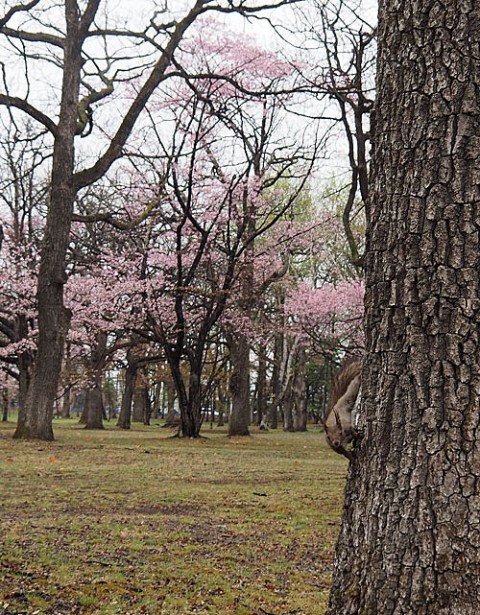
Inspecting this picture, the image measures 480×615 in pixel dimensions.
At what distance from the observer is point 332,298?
24938mm

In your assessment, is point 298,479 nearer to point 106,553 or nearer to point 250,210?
point 106,553

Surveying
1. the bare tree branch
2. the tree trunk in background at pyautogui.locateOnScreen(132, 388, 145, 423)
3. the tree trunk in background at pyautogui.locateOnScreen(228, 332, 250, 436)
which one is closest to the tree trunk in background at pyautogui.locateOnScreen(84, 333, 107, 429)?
the tree trunk in background at pyautogui.locateOnScreen(228, 332, 250, 436)

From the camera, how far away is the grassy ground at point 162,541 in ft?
10.3

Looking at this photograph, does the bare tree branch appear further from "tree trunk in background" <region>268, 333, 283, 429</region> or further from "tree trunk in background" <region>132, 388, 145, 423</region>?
"tree trunk in background" <region>132, 388, 145, 423</region>

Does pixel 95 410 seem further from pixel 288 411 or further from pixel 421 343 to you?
pixel 421 343

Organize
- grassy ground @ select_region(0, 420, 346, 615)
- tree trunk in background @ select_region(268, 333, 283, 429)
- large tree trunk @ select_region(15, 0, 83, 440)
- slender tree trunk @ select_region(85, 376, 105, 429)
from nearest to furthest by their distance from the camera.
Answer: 1. grassy ground @ select_region(0, 420, 346, 615)
2. large tree trunk @ select_region(15, 0, 83, 440)
3. slender tree trunk @ select_region(85, 376, 105, 429)
4. tree trunk in background @ select_region(268, 333, 283, 429)

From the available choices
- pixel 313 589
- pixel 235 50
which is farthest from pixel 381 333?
pixel 235 50

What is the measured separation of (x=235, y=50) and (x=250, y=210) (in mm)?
4032

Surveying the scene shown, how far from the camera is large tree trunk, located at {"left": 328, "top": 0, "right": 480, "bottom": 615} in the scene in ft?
6.57

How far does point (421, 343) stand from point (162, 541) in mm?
2829

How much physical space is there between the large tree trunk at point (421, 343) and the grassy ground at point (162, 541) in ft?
3.64

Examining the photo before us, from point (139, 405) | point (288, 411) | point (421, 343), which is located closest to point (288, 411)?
point (288, 411)

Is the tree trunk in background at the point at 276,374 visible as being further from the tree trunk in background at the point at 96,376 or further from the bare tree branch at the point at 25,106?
the bare tree branch at the point at 25,106

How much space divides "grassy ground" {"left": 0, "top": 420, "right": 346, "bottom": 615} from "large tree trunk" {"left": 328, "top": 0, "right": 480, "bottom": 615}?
43.6 inches
